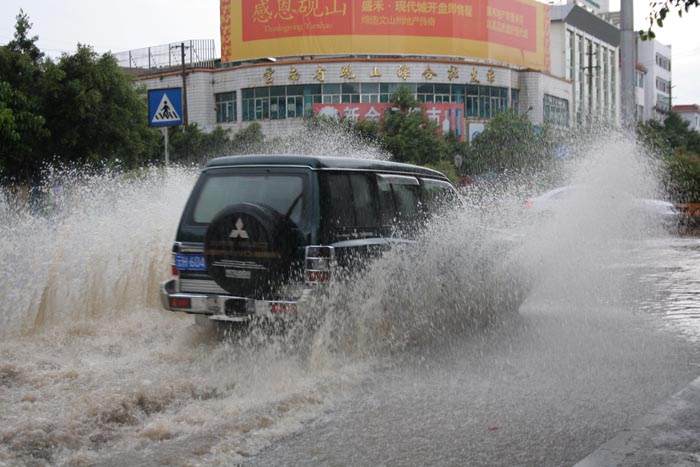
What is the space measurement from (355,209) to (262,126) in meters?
48.0

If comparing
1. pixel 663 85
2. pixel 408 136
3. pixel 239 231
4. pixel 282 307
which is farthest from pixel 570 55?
pixel 282 307

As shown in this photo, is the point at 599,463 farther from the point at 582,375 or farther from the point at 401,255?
the point at 401,255

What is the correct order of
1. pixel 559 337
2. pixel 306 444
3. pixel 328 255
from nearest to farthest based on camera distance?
pixel 306 444, pixel 328 255, pixel 559 337

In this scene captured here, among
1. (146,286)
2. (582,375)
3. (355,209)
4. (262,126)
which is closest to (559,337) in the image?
(582,375)

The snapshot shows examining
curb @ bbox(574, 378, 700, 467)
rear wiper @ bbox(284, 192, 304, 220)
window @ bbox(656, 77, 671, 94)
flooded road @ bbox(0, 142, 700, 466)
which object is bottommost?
curb @ bbox(574, 378, 700, 467)

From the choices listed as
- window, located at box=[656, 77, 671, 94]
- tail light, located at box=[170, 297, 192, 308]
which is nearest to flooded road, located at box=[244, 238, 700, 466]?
tail light, located at box=[170, 297, 192, 308]

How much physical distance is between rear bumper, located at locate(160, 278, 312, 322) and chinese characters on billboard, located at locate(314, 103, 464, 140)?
140ft

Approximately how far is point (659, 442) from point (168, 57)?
61.8m

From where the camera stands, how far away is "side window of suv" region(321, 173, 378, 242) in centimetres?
620

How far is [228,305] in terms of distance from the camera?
632cm

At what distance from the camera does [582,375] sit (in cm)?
582

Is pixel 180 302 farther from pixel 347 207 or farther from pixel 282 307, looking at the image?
pixel 347 207

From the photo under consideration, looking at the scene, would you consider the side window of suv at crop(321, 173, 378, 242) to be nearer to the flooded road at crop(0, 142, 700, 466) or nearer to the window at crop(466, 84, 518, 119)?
the flooded road at crop(0, 142, 700, 466)

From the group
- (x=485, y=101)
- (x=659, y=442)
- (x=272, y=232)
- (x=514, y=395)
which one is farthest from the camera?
(x=485, y=101)
